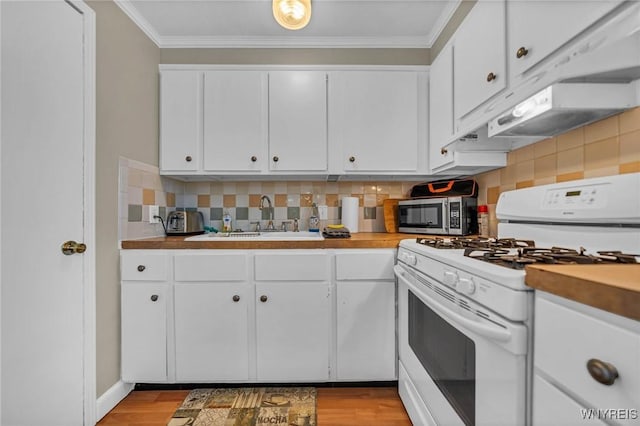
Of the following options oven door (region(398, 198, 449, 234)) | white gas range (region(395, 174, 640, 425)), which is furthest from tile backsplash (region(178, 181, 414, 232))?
white gas range (region(395, 174, 640, 425))

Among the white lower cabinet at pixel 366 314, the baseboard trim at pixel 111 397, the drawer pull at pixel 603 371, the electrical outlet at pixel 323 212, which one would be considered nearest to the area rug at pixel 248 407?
the white lower cabinet at pixel 366 314

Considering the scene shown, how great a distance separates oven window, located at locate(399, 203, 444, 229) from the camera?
1899 millimetres

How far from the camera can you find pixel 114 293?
1650mm

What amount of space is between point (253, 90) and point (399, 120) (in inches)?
41.6

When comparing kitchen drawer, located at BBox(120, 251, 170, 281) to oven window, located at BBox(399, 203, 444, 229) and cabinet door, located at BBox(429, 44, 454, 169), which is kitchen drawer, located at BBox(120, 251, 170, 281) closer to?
oven window, located at BBox(399, 203, 444, 229)

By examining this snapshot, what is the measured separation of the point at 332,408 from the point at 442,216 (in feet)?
4.25

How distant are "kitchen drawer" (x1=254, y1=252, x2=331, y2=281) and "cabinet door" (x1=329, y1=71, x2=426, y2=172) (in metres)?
0.79

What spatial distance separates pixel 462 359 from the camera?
0.96 metres

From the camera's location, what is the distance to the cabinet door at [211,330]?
5.53 ft

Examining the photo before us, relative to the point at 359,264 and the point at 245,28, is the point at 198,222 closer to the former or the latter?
the point at 359,264

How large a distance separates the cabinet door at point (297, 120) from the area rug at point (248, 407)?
A: 142 centimetres

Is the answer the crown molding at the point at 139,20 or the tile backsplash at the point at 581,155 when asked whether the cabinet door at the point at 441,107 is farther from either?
the crown molding at the point at 139,20

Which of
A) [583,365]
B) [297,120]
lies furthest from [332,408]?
[297,120]

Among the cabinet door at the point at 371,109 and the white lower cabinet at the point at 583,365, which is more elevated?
the cabinet door at the point at 371,109
